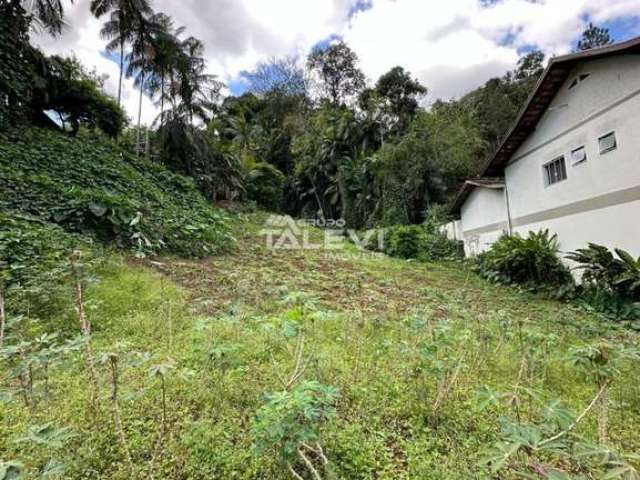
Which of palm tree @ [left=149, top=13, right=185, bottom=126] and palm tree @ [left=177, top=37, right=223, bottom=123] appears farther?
palm tree @ [left=177, top=37, right=223, bottom=123]

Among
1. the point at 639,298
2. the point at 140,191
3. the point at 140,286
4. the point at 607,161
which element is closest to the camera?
the point at 140,286

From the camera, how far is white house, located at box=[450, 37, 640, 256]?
6246 mm

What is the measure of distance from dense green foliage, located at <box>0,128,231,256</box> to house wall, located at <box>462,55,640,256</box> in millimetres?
9529

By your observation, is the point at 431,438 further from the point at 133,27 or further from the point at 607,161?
the point at 133,27

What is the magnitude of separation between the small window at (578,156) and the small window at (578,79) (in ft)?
5.26

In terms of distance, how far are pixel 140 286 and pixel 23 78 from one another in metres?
8.71

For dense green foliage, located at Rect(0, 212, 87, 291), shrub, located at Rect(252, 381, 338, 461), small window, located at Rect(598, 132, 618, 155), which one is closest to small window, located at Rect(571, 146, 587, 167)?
small window, located at Rect(598, 132, 618, 155)

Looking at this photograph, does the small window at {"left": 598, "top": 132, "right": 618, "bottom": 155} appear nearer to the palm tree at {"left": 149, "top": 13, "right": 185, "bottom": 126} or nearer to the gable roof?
the gable roof

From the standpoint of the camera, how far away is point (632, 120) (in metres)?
6.12

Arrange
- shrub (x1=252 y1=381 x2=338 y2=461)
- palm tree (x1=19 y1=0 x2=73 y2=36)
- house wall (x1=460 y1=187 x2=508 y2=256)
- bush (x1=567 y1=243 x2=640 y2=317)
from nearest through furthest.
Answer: shrub (x1=252 y1=381 x2=338 y2=461) < bush (x1=567 y1=243 x2=640 y2=317) < palm tree (x1=19 y1=0 x2=73 y2=36) < house wall (x1=460 y1=187 x2=508 y2=256)

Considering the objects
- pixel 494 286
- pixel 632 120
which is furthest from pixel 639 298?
pixel 632 120

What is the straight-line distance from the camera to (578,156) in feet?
24.6

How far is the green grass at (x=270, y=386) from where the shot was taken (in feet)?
5.77

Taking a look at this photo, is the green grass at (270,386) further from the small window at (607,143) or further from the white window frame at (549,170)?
the white window frame at (549,170)
